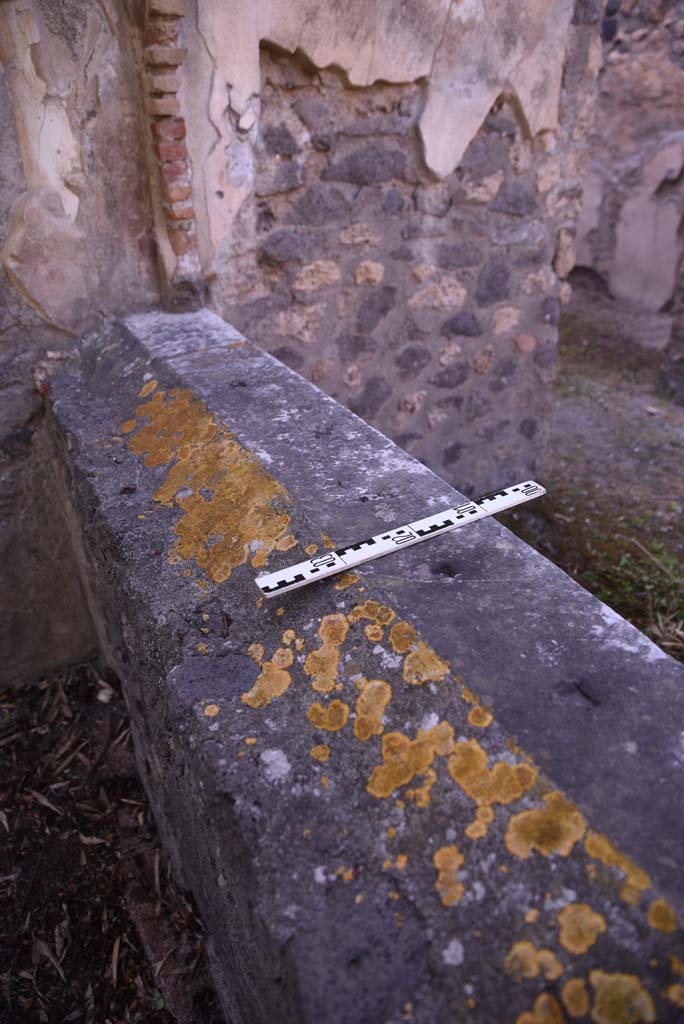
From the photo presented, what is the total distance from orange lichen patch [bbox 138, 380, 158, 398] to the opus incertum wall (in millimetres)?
374

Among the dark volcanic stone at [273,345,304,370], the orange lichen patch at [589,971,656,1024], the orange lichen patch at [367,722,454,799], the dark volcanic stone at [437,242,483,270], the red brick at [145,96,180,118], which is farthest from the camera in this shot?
the dark volcanic stone at [437,242,483,270]

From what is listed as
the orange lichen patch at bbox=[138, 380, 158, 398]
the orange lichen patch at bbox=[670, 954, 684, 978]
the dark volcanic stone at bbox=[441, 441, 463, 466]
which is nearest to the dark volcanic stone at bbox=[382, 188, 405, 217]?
the dark volcanic stone at bbox=[441, 441, 463, 466]

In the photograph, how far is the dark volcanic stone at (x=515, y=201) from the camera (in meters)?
3.03

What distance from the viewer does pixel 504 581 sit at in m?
1.14

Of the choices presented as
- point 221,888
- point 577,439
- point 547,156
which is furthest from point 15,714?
point 577,439

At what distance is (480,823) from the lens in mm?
838

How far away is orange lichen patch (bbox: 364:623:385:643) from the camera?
41.4 inches

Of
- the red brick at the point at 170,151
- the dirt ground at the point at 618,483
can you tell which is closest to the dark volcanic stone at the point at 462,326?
the dirt ground at the point at 618,483

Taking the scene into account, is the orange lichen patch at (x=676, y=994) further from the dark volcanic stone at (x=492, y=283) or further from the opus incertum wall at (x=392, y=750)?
the dark volcanic stone at (x=492, y=283)

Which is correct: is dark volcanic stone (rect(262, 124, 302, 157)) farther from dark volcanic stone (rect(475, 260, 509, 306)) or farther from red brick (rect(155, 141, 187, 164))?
dark volcanic stone (rect(475, 260, 509, 306))

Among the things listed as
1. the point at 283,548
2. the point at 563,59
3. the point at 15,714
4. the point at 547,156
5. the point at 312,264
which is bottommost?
the point at 15,714

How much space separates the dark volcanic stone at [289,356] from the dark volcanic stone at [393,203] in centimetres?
64

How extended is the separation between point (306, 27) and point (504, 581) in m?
1.91

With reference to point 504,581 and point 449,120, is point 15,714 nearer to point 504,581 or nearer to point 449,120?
point 504,581
